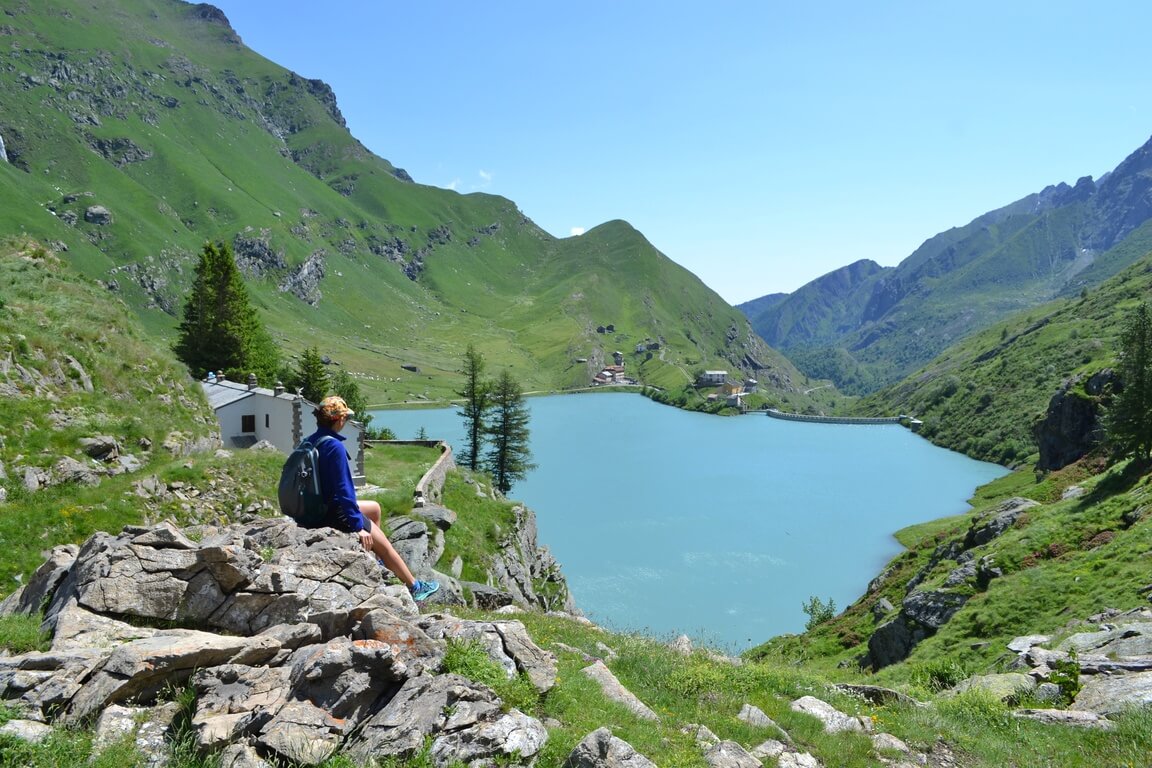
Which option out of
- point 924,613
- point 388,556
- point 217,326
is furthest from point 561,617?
point 217,326

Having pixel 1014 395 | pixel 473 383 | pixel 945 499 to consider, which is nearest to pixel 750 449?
pixel 945 499

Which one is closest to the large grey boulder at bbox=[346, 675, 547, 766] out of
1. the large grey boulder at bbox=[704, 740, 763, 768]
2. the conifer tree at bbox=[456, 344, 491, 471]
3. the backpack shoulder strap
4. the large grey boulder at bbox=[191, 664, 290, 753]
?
the large grey boulder at bbox=[191, 664, 290, 753]

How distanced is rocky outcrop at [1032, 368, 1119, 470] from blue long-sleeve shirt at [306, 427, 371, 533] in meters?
80.3

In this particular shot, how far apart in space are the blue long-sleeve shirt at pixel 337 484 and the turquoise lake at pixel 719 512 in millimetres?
9533

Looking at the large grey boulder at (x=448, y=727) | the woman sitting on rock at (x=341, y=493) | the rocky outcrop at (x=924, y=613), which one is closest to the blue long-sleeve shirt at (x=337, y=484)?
the woman sitting on rock at (x=341, y=493)

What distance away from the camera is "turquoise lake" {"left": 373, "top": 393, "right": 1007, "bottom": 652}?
61.1 meters

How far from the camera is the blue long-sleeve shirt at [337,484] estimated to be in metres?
9.32

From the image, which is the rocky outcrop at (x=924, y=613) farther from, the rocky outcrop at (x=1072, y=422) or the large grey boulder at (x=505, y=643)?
the rocky outcrop at (x=1072, y=422)

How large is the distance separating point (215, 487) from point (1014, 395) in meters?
196

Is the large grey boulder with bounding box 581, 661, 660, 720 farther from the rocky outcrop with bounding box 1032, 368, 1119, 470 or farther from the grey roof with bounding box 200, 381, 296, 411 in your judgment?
the rocky outcrop with bounding box 1032, 368, 1119, 470

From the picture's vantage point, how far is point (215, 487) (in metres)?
23.3

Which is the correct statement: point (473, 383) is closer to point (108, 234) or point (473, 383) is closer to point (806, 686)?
point (806, 686)

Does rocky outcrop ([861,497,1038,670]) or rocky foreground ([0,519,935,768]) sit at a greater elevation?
rocky foreground ([0,519,935,768])

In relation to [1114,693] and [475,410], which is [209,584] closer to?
[1114,693]
